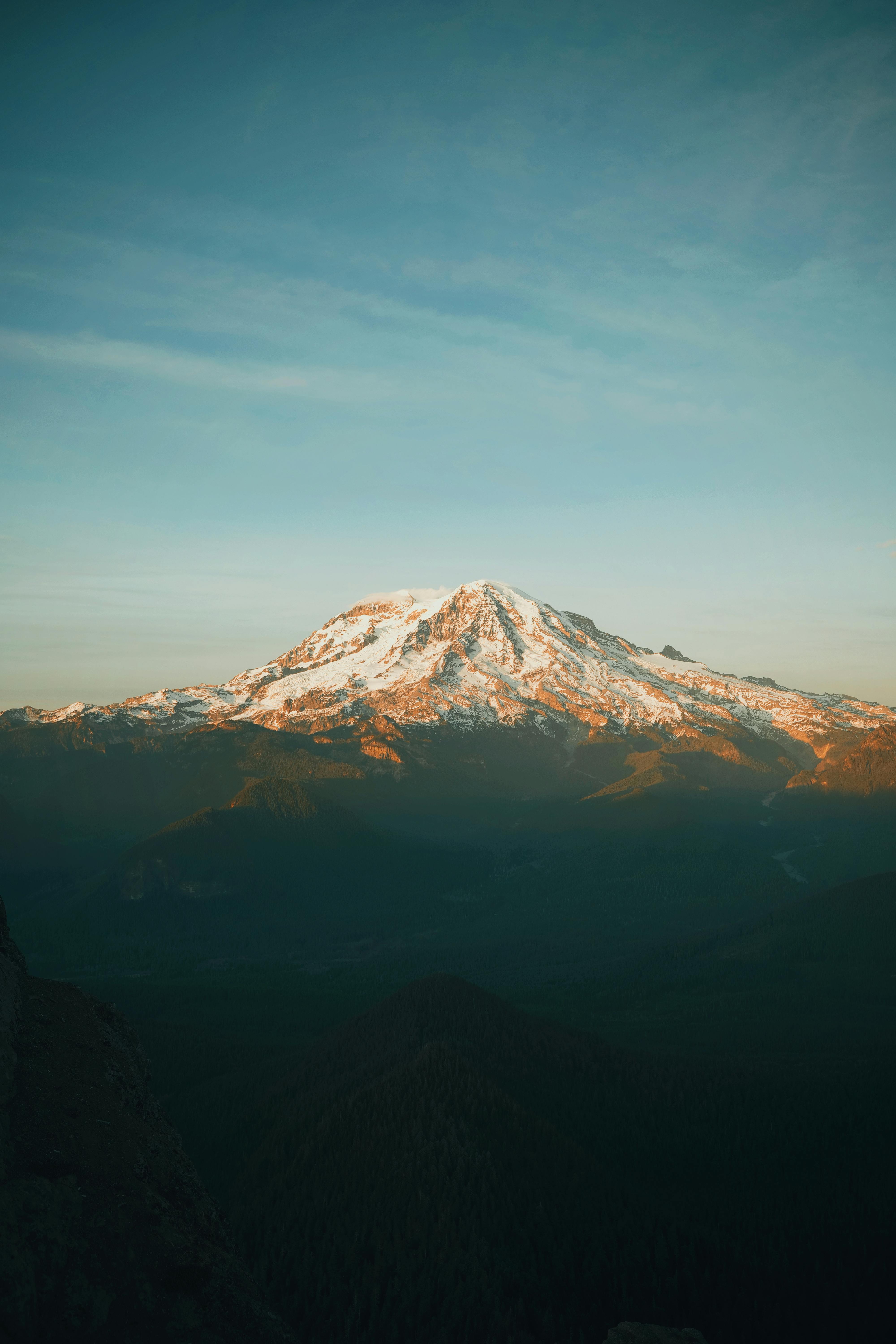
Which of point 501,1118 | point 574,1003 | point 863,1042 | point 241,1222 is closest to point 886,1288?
point 501,1118

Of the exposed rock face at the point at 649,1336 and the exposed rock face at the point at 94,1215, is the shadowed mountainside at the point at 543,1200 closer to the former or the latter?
the exposed rock face at the point at 649,1336

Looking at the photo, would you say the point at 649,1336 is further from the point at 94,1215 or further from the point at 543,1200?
the point at 543,1200

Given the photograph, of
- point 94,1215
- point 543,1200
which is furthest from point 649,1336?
point 543,1200

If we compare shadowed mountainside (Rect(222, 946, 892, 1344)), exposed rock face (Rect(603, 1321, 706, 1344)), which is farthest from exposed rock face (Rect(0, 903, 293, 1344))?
shadowed mountainside (Rect(222, 946, 892, 1344))

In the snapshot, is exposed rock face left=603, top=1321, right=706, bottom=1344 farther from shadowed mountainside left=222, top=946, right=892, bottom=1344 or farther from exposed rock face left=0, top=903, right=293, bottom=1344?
shadowed mountainside left=222, top=946, right=892, bottom=1344

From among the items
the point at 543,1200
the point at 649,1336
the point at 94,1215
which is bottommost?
the point at 543,1200

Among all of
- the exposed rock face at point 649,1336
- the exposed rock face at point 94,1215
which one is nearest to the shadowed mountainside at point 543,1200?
the exposed rock face at point 649,1336
